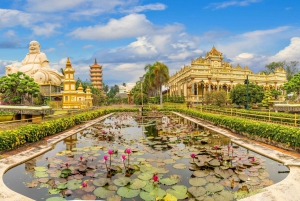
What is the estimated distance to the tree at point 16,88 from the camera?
3038 centimetres

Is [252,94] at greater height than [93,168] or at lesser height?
greater

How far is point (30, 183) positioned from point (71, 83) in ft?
94.6

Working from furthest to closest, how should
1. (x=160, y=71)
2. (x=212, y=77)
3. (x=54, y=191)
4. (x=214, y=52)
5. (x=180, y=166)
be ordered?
(x=214, y=52)
(x=212, y=77)
(x=160, y=71)
(x=180, y=166)
(x=54, y=191)

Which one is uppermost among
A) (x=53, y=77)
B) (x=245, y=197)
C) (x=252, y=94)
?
(x=53, y=77)

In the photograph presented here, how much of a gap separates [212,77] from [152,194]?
40.7 m

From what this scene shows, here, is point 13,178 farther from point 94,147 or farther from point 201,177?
point 201,177

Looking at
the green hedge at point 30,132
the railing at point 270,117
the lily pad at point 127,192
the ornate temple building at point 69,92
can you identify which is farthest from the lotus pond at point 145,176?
the ornate temple building at point 69,92

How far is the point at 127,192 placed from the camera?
17.9ft

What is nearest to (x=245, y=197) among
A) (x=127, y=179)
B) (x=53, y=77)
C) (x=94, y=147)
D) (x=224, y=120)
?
(x=127, y=179)

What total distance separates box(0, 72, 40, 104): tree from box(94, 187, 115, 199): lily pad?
94.8 feet

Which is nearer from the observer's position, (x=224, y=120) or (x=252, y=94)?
(x=224, y=120)

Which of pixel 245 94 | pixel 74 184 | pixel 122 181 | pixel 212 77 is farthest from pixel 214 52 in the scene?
pixel 74 184

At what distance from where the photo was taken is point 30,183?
616 centimetres

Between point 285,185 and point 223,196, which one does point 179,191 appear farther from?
point 285,185
